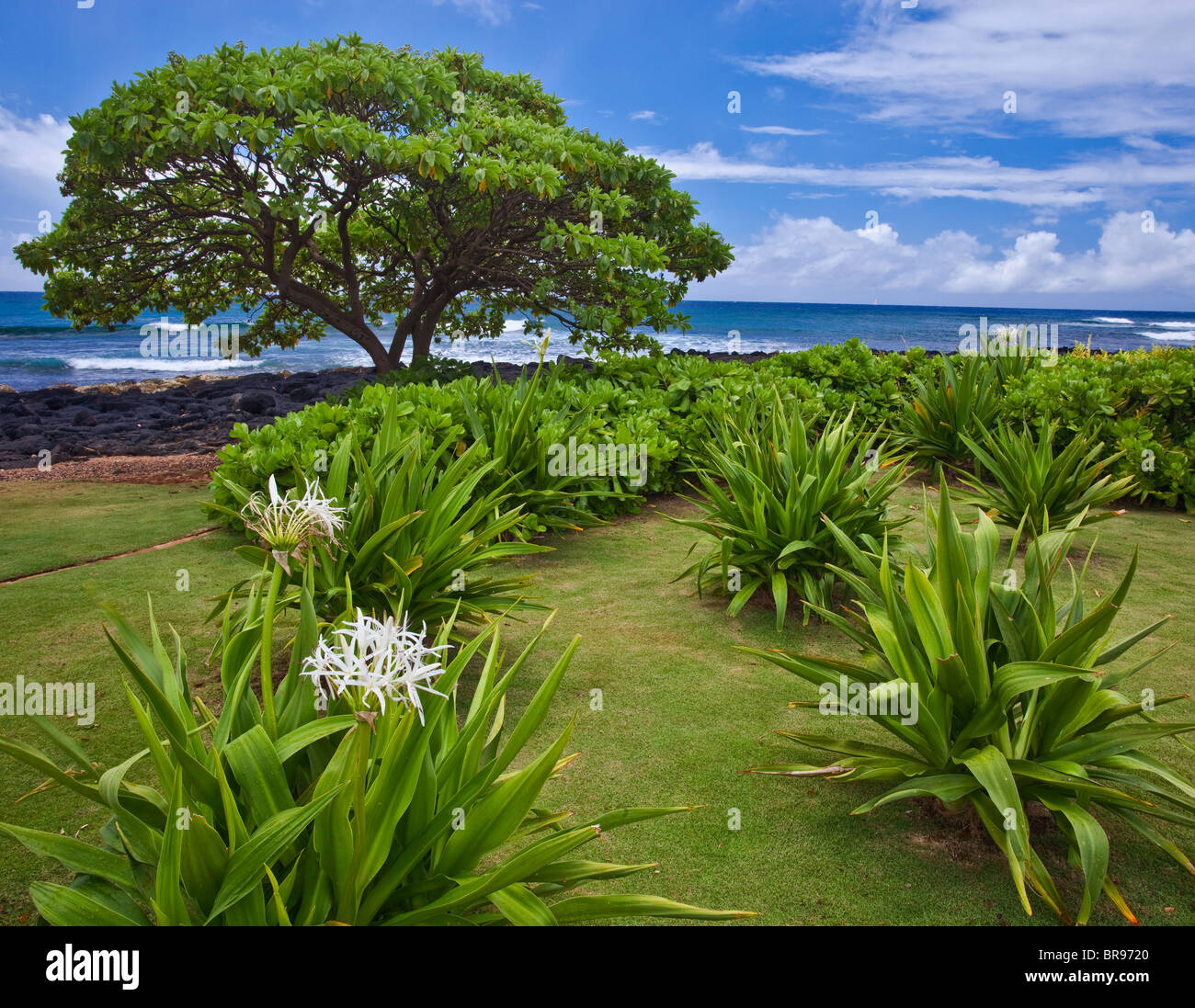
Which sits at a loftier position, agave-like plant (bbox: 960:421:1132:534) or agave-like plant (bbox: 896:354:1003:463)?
agave-like plant (bbox: 896:354:1003:463)

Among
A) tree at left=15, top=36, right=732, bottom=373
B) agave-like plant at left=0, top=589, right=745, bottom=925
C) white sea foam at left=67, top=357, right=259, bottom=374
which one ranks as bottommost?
agave-like plant at left=0, top=589, right=745, bottom=925

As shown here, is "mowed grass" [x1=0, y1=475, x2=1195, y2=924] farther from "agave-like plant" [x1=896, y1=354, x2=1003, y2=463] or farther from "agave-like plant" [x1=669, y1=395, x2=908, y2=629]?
"agave-like plant" [x1=896, y1=354, x2=1003, y2=463]

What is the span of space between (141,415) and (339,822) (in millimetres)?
14907

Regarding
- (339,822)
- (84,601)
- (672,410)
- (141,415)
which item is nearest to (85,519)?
(84,601)

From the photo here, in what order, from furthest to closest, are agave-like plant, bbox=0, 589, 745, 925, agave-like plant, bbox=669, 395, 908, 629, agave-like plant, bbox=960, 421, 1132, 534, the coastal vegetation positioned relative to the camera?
agave-like plant, bbox=960, 421, 1132, 534
agave-like plant, bbox=669, 395, 908, 629
the coastal vegetation
agave-like plant, bbox=0, 589, 745, 925

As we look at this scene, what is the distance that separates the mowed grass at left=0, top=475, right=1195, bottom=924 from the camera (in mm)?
2566

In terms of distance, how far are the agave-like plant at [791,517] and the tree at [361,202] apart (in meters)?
3.50

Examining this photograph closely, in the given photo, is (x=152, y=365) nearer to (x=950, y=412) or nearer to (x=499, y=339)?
(x=499, y=339)

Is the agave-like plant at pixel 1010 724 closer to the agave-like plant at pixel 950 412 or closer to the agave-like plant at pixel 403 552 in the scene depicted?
the agave-like plant at pixel 403 552

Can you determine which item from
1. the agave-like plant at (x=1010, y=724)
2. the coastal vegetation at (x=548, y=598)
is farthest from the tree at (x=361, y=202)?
the agave-like plant at (x=1010, y=724)

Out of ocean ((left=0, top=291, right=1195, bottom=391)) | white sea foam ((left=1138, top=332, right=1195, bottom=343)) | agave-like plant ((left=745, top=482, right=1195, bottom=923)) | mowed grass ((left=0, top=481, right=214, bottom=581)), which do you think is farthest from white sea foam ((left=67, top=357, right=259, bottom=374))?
white sea foam ((left=1138, top=332, right=1195, bottom=343))

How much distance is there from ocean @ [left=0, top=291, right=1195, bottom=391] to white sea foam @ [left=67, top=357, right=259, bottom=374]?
4 cm

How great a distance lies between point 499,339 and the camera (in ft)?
123

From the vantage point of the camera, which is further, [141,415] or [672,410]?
[141,415]
